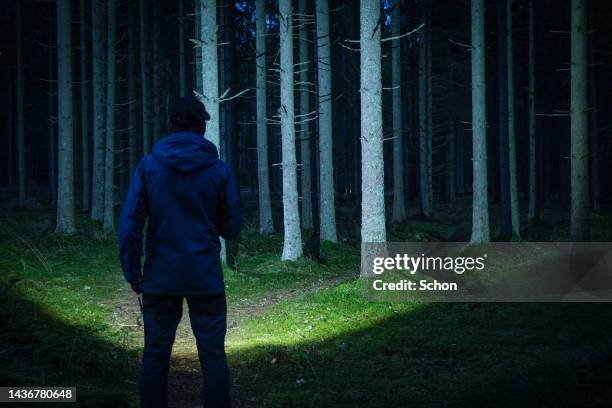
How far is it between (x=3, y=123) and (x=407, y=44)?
28.7 m

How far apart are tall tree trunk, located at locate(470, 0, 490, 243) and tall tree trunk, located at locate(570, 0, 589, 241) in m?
3.18

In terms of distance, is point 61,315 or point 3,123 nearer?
point 61,315

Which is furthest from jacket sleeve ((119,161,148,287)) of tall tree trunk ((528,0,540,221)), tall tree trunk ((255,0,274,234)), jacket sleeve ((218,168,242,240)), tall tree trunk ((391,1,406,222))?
tall tree trunk ((528,0,540,221))

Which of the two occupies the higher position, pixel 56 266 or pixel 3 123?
pixel 3 123

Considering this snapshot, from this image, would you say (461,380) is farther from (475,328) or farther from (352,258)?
(352,258)

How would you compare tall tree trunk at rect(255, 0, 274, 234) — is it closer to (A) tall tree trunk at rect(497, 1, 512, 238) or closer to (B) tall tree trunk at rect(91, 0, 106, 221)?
(B) tall tree trunk at rect(91, 0, 106, 221)

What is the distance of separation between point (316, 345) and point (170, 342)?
4529mm

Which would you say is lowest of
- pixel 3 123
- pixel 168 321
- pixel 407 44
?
pixel 168 321

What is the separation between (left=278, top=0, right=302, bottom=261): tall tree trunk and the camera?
16.4 metres

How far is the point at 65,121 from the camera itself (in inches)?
832

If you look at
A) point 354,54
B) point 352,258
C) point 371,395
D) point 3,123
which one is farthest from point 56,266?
point 3,123

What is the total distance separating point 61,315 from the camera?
10688mm

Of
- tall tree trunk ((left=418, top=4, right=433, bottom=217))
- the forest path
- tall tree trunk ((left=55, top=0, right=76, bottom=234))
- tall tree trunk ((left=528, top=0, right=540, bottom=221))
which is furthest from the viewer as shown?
tall tree trunk ((left=418, top=4, right=433, bottom=217))

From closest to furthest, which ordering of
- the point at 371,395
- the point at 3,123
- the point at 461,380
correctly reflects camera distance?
the point at 371,395 < the point at 461,380 < the point at 3,123
